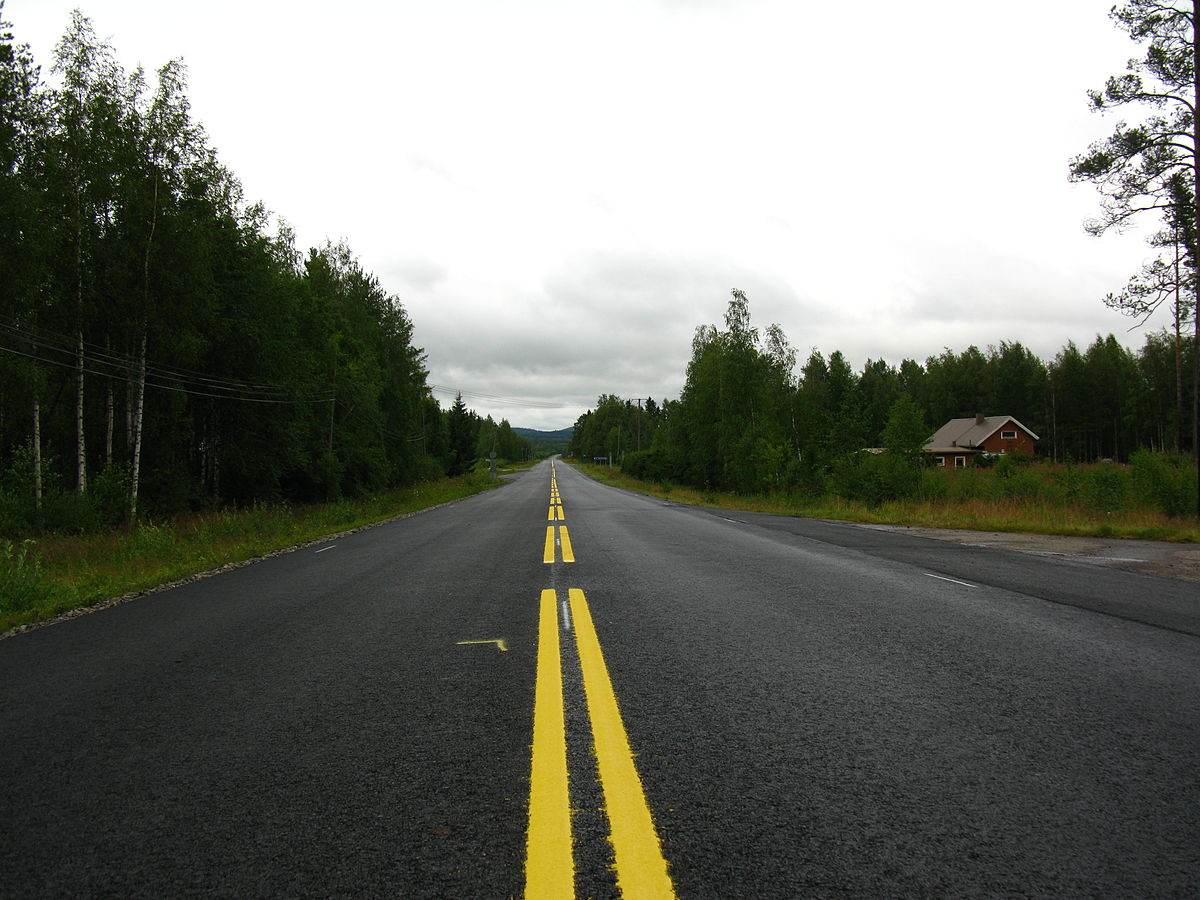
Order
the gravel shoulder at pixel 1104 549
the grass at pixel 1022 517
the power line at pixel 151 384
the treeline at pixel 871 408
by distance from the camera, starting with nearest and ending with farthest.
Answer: the gravel shoulder at pixel 1104 549, the grass at pixel 1022 517, the power line at pixel 151 384, the treeline at pixel 871 408

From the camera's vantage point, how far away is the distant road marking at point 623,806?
73.2 inches

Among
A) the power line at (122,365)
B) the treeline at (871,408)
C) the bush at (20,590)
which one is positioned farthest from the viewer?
the treeline at (871,408)

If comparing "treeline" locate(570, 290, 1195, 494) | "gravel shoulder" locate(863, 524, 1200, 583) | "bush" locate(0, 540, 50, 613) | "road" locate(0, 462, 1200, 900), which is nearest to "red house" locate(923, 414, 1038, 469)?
"treeline" locate(570, 290, 1195, 494)

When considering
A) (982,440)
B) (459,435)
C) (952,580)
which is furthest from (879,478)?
(459,435)

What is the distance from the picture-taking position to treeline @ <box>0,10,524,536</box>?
1580 centimetres

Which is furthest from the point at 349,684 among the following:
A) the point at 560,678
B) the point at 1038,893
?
the point at 1038,893

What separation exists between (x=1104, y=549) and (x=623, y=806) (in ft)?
41.3

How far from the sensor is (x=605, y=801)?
234cm

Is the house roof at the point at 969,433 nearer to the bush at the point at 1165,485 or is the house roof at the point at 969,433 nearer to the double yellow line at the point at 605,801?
the bush at the point at 1165,485

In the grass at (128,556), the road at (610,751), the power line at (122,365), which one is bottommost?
the grass at (128,556)

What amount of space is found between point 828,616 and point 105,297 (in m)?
21.5

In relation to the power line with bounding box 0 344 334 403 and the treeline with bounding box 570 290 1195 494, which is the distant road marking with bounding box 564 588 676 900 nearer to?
the power line with bounding box 0 344 334 403

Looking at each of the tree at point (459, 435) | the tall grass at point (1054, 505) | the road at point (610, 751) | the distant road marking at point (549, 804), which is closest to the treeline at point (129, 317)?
the road at point (610, 751)

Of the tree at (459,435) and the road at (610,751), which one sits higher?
the tree at (459,435)
